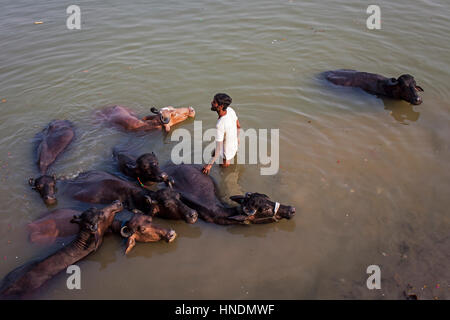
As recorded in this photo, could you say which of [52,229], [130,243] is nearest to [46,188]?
[52,229]

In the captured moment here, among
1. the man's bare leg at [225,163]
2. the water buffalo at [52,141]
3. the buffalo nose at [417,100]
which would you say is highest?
the buffalo nose at [417,100]

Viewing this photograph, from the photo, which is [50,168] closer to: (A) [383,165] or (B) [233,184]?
(B) [233,184]

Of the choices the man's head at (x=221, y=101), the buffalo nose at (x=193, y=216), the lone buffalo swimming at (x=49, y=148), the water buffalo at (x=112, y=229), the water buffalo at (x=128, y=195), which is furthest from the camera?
the lone buffalo swimming at (x=49, y=148)

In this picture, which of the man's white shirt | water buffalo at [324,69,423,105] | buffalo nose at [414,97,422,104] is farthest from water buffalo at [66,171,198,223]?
buffalo nose at [414,97,422,104]

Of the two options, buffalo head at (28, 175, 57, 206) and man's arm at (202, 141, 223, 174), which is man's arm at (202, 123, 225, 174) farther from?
buffalo head at (28, 175, 57, 206)

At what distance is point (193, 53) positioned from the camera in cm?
1172

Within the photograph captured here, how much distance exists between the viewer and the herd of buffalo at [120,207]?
18.8 feet

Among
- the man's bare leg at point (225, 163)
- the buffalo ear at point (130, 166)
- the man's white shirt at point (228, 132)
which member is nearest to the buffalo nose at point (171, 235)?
the buffalo ear at point (130, 166)

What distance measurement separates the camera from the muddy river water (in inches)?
219

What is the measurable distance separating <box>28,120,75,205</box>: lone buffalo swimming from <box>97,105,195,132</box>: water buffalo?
1.10 m

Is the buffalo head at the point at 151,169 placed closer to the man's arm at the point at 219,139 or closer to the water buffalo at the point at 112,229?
the man's arm at the point at 219,139

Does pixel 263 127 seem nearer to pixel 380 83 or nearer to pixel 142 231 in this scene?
pixel 380 83

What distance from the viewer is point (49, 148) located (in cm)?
802
